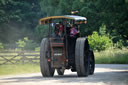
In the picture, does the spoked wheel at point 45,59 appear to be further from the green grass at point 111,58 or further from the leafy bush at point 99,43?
the leafy bush at point 99,43

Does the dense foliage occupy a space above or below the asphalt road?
below

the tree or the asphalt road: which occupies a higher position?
A: the asphalt road

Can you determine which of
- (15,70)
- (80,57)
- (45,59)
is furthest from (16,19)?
(80,57)

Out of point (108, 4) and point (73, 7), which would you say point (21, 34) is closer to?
point (73, 7)

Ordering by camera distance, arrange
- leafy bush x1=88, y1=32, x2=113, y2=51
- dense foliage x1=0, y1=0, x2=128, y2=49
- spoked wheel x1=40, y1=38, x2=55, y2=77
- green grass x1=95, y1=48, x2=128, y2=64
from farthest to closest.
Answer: dense foliage x1=0, y1=0, x2=128, y2=49
leafy bush x1=88, y1=32, x2=113, y2=51
green grass x1=95, y1=48, x2=128, y2=64
spoked wheel x1=40, y1=38, x2=55, y2=77

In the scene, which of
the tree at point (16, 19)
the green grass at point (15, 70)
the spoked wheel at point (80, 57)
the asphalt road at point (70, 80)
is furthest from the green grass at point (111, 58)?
the tree at point (16, 19)

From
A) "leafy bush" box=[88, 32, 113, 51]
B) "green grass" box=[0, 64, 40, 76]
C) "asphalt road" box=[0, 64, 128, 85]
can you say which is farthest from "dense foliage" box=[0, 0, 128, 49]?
"asphalt road" box=[0, 64, 128, 85]

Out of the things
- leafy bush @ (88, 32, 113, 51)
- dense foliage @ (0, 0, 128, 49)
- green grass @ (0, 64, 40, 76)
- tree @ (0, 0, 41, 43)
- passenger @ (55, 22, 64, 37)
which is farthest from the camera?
tree @ (0, 0, 41, 43)

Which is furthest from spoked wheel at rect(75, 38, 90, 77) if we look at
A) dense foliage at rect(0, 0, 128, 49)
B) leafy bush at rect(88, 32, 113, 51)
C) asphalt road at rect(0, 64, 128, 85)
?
dense foliage at rect(0, 0, 128, 49)

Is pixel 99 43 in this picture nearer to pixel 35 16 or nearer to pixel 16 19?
pixel 16 19

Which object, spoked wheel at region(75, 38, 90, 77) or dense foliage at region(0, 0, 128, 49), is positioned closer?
spoked wheel at region(75, 38, 90, 77)

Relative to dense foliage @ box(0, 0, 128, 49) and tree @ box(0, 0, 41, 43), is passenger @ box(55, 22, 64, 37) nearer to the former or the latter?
dense foliage @ box(0, 0, 128, 49)

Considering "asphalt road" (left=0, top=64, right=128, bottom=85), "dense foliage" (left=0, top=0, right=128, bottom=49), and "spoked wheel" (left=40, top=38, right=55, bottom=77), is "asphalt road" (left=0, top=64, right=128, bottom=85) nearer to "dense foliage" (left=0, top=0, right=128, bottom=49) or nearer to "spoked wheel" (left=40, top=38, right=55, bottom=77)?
"spoked wheel" (left=40, top=38, right=55, bottom=77)

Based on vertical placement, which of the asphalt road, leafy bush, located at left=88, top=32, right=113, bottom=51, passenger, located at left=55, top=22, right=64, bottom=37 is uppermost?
passenger, located at left=55, top=22, right=64, bottom=37
